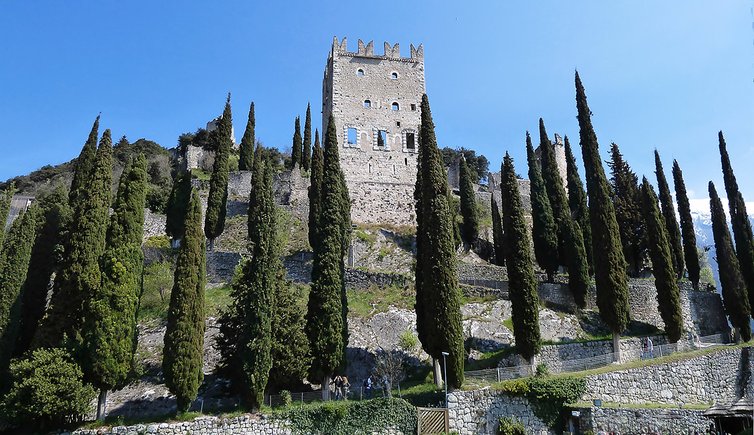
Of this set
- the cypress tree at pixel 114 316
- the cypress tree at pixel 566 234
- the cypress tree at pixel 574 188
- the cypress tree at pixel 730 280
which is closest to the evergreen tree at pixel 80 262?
the cypress tree at pixel 114 316

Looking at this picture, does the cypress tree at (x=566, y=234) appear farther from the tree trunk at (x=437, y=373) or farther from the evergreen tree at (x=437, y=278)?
the tree trunk at (x=437, y=373)

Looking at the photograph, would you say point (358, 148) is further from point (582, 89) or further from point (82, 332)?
point (82, 332)

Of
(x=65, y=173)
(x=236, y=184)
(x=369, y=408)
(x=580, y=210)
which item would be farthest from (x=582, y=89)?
(x=65, y=173)

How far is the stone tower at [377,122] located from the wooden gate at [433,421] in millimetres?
24597

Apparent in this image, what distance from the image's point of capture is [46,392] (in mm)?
19781

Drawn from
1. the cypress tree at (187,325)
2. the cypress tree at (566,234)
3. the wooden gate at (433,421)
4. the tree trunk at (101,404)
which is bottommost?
the wooden gate at (433,421)

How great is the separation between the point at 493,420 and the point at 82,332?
16385 millimetres

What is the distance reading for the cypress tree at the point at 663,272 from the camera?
1162 inches

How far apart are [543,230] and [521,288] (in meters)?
12.9

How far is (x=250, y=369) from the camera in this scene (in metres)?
21.5

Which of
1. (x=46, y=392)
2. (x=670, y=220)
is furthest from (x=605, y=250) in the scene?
(x=46, y=392)

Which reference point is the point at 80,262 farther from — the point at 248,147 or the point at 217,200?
the point at 248,147

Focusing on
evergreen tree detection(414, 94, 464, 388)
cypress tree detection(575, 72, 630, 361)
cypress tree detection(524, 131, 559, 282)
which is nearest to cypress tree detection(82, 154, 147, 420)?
evergreen tree detection(414, 94, 464, 388)

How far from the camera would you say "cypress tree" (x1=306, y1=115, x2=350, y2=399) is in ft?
76.6
